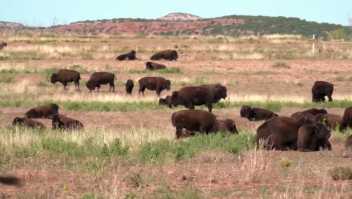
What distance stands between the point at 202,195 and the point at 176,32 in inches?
4513

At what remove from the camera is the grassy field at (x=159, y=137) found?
8336mm

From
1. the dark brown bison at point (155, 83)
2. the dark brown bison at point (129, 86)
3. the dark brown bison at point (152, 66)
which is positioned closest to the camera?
the dark brown bison at point (155, 83)

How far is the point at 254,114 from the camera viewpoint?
19.5 m

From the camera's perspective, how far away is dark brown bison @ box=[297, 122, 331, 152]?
1183 centimetres

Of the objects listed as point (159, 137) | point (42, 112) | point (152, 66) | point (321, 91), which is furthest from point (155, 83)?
point (159, 137)

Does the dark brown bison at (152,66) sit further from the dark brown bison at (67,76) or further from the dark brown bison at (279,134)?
the dark brown bison at (279,134)

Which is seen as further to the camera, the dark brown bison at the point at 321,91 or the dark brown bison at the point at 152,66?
the dark brown bison at the point at 152,66

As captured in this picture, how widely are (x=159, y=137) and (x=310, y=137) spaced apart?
3178 millimetres

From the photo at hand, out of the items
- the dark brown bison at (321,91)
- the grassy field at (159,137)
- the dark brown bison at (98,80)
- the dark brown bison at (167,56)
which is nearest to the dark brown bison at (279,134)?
the grassy field at (159,137)

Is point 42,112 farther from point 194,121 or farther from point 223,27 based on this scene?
point 223,27

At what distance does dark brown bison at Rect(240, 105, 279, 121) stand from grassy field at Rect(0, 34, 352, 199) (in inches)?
9.3

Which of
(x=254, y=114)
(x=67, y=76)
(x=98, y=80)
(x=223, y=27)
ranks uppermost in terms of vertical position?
(x=223, y=27)

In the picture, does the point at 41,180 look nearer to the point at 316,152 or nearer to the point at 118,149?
the point at 118,149

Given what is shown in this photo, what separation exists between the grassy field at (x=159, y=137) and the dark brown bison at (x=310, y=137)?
0.43m
